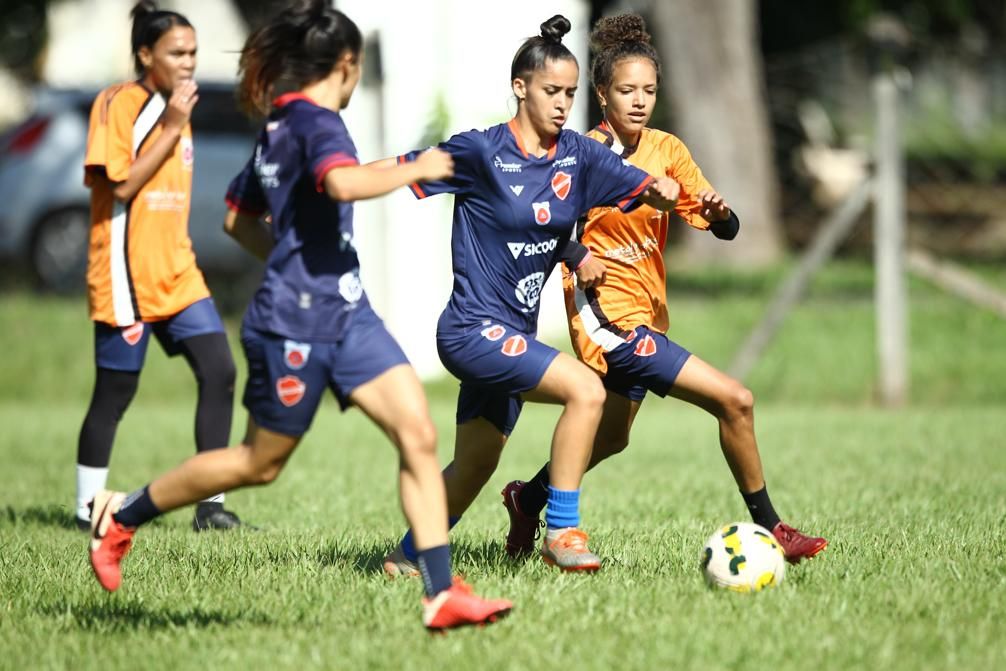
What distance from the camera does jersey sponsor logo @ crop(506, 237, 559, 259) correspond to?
17.9 ft

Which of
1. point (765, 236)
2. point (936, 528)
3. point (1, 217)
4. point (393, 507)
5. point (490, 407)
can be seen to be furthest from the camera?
point (765, 236)

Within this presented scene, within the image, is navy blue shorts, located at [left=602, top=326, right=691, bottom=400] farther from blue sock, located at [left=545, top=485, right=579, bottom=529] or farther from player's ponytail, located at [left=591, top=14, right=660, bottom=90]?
player's ponytail, located at [left=591, top=14, right=660, bottom=90]

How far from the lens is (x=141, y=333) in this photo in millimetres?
7023

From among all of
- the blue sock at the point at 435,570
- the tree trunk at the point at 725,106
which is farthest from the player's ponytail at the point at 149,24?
the tree trunk at the point at 725,106

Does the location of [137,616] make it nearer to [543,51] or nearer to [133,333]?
[133,333]

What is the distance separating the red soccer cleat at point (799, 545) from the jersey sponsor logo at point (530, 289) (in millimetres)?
1455

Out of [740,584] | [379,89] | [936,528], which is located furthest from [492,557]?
[379,89]

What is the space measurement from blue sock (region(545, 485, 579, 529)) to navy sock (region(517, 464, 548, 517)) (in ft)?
1.74

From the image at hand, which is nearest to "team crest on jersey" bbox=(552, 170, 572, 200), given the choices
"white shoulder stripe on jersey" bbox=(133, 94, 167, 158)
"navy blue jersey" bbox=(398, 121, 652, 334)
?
"navy blue jersey" bbox=(398, 121, 652, 334)

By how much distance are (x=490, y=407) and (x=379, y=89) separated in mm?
9915

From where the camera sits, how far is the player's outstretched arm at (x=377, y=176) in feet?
14.8

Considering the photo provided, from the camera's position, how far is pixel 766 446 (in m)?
10.8

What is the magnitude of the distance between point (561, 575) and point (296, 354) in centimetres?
144

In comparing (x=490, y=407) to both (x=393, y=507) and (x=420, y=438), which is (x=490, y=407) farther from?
(x=393, y=507)
